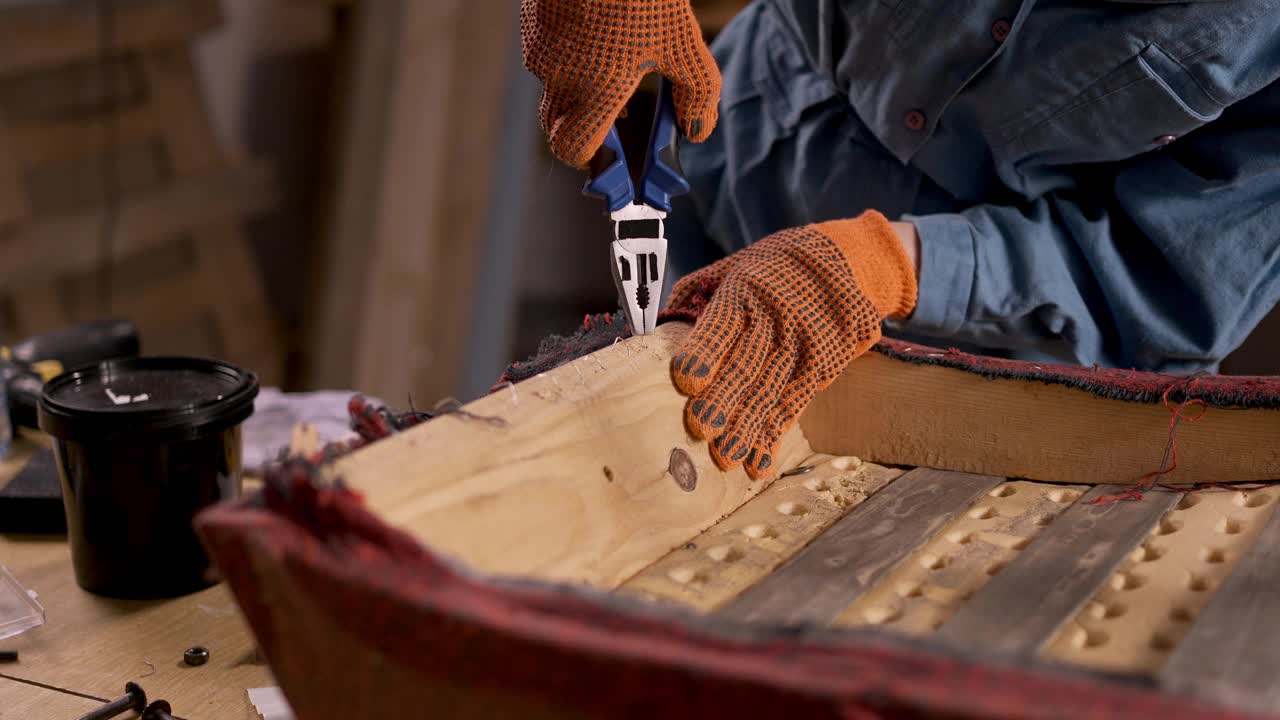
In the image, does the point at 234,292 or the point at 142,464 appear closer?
the point at 142,464

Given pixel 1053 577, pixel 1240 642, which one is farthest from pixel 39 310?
pixel 1240 642

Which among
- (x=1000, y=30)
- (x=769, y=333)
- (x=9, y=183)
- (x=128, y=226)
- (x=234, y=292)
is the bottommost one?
(x=234, y=292)

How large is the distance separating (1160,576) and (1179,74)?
Result: 0.46 meters

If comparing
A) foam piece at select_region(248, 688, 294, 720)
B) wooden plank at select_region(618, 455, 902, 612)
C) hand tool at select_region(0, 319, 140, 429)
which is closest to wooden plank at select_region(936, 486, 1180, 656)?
wooden plank at select_region(618, 455, 902, 612)

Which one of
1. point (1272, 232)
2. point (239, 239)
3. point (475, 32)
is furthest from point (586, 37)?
point (239, 239)

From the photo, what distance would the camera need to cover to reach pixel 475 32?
2.30 meters

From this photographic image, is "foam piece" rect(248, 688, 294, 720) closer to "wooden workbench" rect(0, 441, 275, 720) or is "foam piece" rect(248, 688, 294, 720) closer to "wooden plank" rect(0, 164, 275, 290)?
"wooden workbench" rect(0, 441, 275, 720)

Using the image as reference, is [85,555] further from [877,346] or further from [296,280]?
[296,280]

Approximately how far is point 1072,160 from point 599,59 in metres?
0.47

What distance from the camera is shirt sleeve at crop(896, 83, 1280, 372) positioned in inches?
38.6

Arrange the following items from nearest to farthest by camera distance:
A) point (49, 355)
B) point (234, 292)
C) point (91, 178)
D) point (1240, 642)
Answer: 1. point (1240, 642)
2. point (49, 355)
3. point (91, 178)
4. point (234, 292)

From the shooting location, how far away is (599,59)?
80 cm

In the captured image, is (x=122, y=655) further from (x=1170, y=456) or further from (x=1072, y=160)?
(x=1072, y=160)

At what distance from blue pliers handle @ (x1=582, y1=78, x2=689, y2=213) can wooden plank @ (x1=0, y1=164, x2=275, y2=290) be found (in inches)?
71.1
